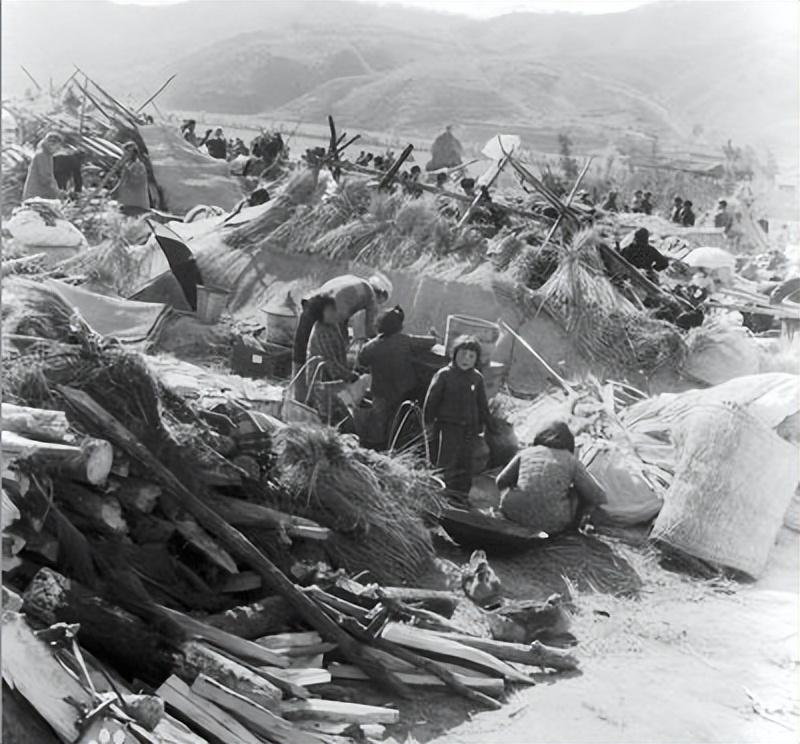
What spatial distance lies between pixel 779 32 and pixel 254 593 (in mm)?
3594

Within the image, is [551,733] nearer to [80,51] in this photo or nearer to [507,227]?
[507,227]

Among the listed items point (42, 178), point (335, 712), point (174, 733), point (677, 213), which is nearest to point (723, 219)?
point (677, 213)

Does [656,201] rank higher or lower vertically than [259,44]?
lower

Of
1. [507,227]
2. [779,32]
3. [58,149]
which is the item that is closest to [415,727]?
[779,32]

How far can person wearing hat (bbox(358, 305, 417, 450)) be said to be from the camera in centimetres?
649

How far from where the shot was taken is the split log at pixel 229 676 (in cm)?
371

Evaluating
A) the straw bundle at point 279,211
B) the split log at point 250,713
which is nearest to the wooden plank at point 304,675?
the split log at point 250,713

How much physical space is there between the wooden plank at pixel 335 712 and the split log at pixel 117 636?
0.48m

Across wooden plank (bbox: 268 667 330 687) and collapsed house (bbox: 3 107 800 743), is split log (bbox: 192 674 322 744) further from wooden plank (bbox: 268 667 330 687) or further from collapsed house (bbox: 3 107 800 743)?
wooden plank (bbox: 268 667 330 687)

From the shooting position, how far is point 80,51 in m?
12.0

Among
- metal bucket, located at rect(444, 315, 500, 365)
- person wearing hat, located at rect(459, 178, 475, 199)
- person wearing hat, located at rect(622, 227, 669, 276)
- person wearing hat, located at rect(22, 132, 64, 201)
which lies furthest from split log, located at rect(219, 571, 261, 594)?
person wearing hat, located at rect(22, 132, 64, 201)

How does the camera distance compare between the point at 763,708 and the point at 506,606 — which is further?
the point at 506,606

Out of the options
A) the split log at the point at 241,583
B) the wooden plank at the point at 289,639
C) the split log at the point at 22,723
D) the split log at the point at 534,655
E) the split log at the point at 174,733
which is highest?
the split log at the point at 22,723

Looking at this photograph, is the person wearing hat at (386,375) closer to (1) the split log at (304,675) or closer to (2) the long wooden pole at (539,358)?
(2) the long wooden pole at (539,358)
